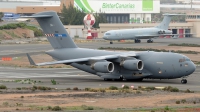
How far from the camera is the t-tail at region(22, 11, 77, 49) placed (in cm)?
5209

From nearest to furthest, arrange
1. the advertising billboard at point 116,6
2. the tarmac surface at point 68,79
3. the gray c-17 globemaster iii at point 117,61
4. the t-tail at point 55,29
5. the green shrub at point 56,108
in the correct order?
the green shrub at point 56,108
the tarmac surface at point 68,79
the gray c-17 globemaster iii at point 117,61
the t-tail at point 55,29
the advertising billboard at point 116,6

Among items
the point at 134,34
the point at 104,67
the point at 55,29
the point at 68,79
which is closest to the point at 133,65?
the point at 104,67

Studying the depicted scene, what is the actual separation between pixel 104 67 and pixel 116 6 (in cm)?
11512

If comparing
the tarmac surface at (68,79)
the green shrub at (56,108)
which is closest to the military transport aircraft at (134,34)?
the tarmac surface at (68,79)

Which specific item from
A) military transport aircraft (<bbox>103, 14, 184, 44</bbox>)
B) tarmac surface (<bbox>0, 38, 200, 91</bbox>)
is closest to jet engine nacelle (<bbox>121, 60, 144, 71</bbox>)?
tarmac surface (<bbox>0, 38, 200, 91</bbox>)

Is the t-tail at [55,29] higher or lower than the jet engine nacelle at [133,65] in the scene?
higher

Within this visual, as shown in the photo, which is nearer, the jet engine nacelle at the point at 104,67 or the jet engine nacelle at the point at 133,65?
the jet engine nacelle at the point at 133,65

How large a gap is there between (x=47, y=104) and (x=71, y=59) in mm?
20398

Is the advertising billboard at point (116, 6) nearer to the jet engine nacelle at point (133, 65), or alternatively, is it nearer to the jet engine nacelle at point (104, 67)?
the jet engine nacelle at point (104, 67)

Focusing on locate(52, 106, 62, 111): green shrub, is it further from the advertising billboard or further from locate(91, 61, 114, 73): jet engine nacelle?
the advertising billboard

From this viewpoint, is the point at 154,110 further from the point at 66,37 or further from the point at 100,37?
the point at 100,37

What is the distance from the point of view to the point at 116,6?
162 meters

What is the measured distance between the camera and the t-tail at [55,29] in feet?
171

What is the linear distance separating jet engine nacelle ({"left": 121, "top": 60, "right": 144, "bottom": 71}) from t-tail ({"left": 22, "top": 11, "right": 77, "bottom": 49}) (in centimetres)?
672
